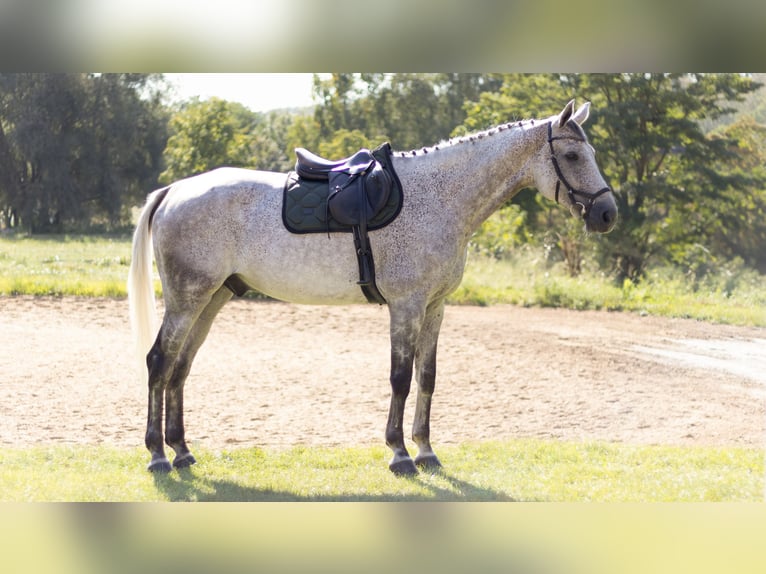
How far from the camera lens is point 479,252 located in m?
14.7

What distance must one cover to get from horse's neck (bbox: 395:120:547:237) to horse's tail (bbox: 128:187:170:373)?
1655 mm

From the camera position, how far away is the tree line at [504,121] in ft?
37.2

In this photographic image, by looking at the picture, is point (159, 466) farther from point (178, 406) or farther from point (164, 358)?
point (164, 358)

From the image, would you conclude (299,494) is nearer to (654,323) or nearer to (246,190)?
(246,190)

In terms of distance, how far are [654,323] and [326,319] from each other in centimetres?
425

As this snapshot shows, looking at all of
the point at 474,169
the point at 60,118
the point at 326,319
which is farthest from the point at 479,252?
the point at 474,169

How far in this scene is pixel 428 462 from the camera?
205 inches

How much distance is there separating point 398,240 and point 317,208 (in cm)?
52

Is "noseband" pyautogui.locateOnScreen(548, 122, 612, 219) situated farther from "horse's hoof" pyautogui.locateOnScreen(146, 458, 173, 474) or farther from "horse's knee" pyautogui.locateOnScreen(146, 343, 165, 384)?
"horse's hoof" pyautogui.locateOnScreen(146, 458, 173, 474)

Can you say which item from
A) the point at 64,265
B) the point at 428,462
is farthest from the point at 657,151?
the point at 428,462

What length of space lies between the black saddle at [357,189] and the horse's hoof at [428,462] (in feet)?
5.03

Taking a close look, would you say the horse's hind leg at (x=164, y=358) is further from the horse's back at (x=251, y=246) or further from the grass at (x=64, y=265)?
the grass at (x=64, y=265)

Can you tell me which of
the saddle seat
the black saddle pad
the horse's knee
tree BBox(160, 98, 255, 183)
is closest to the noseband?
the black saddle pad

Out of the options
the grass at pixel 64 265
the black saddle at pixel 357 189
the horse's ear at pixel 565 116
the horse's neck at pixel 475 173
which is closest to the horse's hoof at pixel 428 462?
the horse's neck at pixel 475 173
